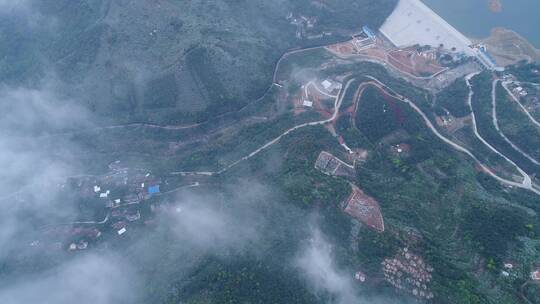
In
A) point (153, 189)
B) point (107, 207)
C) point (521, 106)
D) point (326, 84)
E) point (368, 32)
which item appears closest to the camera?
point (107, 207)

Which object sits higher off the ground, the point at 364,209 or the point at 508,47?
the point at 508,47

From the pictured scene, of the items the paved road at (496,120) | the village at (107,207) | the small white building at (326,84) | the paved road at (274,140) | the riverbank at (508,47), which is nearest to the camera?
the village at (107,207)

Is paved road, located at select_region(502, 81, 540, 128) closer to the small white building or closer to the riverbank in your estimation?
the riverbank

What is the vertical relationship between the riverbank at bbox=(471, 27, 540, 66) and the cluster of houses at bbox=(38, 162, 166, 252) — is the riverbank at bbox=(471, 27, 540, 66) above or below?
above

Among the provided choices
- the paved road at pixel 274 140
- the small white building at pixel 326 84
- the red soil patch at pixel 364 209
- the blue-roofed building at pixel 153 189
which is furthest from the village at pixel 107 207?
the small white building at pixel 326 84

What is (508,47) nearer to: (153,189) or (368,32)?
(368,32)

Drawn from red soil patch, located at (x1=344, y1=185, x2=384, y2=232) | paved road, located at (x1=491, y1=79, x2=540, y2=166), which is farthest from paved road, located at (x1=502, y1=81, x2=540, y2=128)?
red soil patch, located at (x1=344, y1=185, x2=384, y2=232)

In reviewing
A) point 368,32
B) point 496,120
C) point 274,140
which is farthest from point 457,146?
point 368,32

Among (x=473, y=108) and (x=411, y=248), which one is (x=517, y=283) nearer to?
(x=411, y=248)

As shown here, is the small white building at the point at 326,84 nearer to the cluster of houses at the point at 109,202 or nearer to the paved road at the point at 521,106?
the paved road at the point at 521,106

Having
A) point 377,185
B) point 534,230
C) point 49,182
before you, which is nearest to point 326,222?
point 377,185

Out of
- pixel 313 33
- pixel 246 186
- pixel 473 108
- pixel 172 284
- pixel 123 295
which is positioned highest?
pixel 313 33
